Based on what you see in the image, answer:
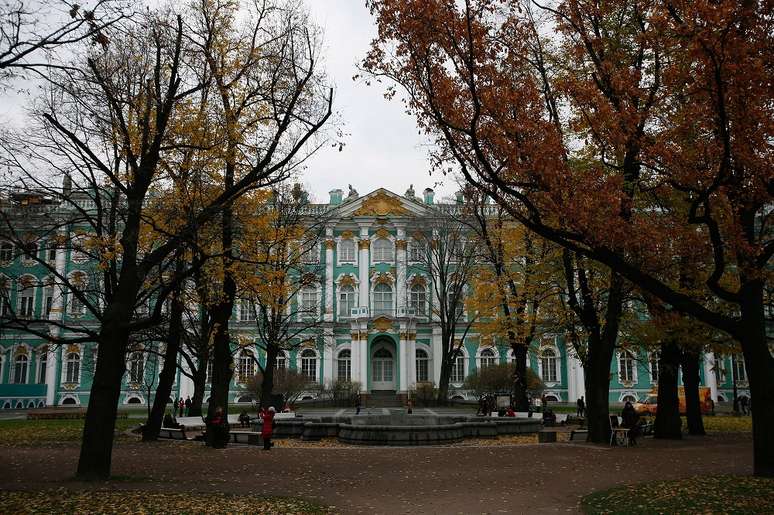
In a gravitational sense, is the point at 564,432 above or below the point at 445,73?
below

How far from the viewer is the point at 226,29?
17.4 m

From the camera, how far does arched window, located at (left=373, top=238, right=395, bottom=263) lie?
50.4 metres

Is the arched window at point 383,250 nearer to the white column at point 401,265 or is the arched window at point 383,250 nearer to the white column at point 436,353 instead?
the white column at point 401,265

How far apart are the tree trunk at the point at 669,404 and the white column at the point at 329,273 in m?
30.1

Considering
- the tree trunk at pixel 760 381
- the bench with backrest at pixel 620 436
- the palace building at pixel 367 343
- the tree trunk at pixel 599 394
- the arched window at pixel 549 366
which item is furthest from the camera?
the arched window at pixel 549 366

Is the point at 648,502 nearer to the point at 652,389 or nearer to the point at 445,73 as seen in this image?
the point at 445,73

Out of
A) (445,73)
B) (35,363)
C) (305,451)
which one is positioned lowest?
(305,451)

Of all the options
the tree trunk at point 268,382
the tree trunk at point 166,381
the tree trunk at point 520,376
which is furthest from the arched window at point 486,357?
the tree trunk at point 166,381

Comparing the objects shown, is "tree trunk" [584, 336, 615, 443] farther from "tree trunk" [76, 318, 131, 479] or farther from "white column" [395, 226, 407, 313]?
"white column" [395, 226, 407, 313]

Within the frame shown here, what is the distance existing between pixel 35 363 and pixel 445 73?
43.0 metres

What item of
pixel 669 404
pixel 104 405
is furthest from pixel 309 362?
pixel 104 405

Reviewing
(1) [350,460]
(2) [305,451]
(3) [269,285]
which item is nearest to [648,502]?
(1) [350,460]

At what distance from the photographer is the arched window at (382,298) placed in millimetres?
49875

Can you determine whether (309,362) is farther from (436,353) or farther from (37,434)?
(37,434)
